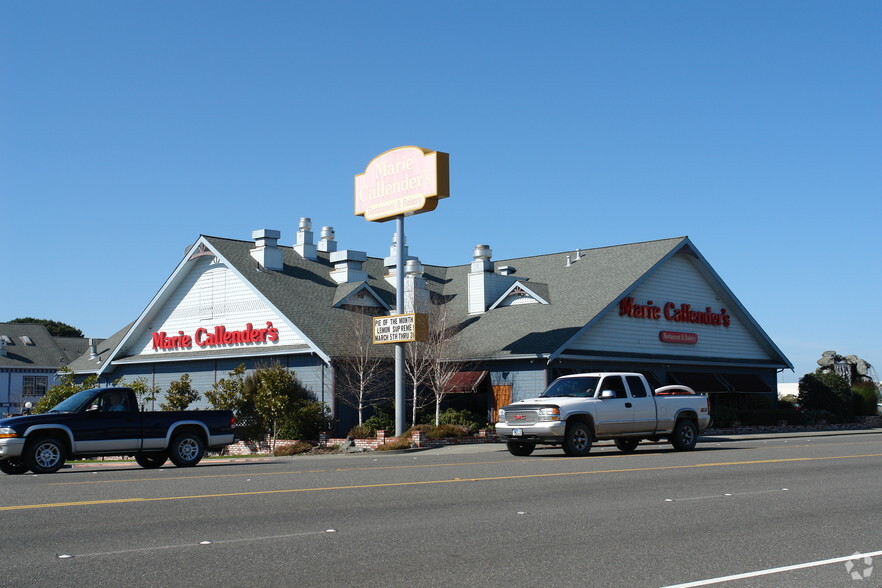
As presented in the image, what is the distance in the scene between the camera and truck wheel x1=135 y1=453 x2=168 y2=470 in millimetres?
21922

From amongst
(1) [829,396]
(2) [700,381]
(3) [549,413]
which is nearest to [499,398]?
(2) [700,381]

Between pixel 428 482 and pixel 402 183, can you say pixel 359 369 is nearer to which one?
pixel 402 183

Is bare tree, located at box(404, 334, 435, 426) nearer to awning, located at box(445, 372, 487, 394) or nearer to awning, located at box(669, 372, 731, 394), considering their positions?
awning, located at box(445, 372, 487, 394)

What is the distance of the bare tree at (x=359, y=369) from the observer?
35.5m

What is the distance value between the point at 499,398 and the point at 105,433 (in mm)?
19147

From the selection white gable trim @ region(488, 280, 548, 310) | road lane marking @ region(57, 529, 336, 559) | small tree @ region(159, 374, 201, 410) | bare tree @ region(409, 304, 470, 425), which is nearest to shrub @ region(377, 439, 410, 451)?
bare tree @ region(409, 304, 470, 425)

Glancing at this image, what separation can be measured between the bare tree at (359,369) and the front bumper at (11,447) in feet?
54.1

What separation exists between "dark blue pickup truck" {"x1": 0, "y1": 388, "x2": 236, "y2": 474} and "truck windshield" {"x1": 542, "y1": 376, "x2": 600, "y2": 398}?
26.2ft

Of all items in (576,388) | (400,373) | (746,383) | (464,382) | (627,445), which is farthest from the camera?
(746,383)

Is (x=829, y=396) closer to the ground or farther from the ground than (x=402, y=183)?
closer to the ground

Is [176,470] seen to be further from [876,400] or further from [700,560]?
[876,400]

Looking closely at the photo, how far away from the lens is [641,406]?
2386 cm

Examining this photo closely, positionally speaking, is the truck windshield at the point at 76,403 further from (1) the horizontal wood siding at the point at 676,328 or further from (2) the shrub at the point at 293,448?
(1) the horizontal wood siding at the point at 676,328

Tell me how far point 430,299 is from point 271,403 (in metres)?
10.7
